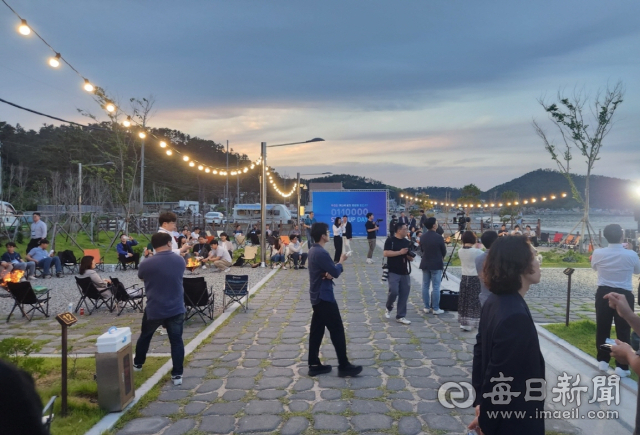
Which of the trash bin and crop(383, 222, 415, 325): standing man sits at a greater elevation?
crop(383, 222, 415, 325): standing man

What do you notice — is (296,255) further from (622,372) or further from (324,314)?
(622,372)

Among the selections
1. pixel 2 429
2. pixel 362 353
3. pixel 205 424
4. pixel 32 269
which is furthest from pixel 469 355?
pixel 32 269

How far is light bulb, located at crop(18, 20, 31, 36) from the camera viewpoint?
7.55 metres

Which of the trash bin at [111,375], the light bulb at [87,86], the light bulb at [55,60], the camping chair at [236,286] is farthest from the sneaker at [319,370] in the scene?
the light bulb at [87,86]

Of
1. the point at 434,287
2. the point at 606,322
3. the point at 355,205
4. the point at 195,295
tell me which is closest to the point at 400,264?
the point at 434,287

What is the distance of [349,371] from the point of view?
17.9 feet

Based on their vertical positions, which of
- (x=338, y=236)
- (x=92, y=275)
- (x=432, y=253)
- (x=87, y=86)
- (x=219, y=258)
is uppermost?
(x=87, y=86)

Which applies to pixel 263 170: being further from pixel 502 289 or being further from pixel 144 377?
pixel 502 289

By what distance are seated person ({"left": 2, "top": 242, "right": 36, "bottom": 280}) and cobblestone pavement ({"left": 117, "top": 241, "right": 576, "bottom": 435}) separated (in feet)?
23.9

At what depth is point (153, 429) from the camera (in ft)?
13.6

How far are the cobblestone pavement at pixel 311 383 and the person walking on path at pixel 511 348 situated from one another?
1.99 m

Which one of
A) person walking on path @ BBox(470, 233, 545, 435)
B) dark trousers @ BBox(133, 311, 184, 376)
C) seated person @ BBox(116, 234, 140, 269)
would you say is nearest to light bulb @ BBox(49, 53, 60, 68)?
dark trousers @ BBox(133, 311, 184, 376)

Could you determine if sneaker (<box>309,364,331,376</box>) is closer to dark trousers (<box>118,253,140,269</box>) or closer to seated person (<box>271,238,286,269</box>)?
seated person (<box>271,238,286,269</box>)

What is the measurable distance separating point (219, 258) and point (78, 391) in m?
10.2
